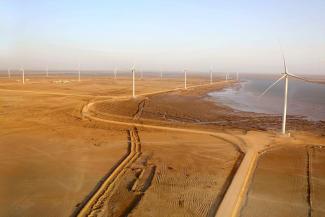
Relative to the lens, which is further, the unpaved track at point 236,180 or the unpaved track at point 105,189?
the unpaved track at point 236,180

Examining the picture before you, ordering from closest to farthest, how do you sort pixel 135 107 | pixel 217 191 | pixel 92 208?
1. pixel 92 208
2. pixel 217 191
3. pixel 135 107

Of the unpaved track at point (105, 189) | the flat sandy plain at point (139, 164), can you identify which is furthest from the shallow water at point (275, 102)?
the unpaved track at point (105, 189)

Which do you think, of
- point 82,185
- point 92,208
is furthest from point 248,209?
point 82,185

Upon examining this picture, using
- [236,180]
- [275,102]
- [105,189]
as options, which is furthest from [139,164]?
[275,102]

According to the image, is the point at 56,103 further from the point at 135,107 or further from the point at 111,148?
the point at 111,148

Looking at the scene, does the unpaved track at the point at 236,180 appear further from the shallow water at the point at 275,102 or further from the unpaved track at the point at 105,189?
the shallow water at the point at 275,102

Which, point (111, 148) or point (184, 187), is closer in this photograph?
point (184, 187)

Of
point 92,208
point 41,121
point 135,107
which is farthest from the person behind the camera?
point 135,107

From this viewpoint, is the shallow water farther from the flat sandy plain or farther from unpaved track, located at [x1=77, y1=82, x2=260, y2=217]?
unpaved track, located at [x1=77, y1=82, x2=260, y2=217]

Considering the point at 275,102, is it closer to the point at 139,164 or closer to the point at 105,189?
the point at 139,164
